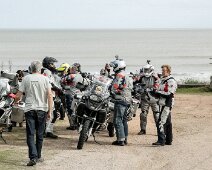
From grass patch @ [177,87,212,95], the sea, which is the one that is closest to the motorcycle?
grass patch @ [177,87,212,95]

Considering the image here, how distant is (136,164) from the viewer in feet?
34.6

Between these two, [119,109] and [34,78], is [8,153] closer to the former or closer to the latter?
[34,78]

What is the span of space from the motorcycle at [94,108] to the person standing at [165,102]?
110cm

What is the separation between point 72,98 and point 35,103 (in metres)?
4.15

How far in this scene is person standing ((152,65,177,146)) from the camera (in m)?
12.2

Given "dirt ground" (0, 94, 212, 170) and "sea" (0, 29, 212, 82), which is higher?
"dirt ground" (0, 94, 212, 170)

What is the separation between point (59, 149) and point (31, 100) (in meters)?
2.02

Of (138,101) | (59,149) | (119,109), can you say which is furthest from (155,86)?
(59,149)

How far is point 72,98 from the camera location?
1425cm

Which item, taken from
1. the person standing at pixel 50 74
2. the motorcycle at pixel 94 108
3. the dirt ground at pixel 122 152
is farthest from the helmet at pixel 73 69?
the motorcycle at pixel 94 108

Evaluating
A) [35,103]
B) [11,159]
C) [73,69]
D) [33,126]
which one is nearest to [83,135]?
[11,159]

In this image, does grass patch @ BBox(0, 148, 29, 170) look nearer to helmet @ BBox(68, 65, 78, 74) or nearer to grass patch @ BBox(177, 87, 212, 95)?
helmet @ BBox(68, 65, 78, 74)

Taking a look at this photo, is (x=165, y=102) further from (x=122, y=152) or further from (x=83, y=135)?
(x=83, y=135)

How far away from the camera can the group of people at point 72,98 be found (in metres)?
10.1
